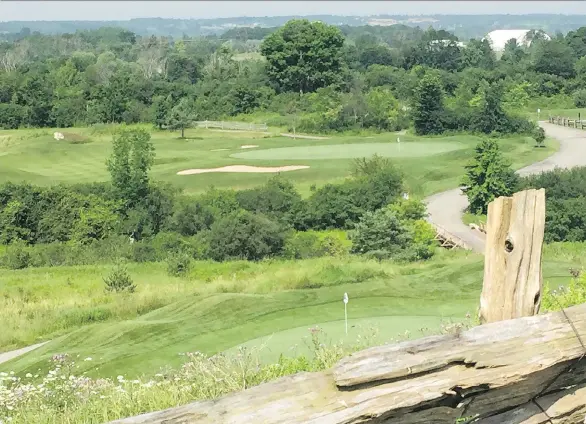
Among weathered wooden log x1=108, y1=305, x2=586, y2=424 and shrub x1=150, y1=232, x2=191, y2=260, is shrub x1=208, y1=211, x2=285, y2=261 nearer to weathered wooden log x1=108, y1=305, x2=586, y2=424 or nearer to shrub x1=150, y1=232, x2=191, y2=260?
shrub x1=150, y1=232, x2=191, y2=260

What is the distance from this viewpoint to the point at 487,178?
30031 mm

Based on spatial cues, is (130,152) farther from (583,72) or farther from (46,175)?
(583,72)

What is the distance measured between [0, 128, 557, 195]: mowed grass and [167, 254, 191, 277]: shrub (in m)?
12.3

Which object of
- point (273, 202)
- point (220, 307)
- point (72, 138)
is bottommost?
point (72, 138)

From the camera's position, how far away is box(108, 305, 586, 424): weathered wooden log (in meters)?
2.91

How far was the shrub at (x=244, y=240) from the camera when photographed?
2470 centimetres

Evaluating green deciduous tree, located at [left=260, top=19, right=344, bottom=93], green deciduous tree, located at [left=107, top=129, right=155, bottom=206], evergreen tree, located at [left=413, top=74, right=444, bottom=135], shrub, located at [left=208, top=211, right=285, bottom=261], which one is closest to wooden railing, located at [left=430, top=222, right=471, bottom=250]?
shrub, located at [left=208, top=211, right=285, bottom=261]

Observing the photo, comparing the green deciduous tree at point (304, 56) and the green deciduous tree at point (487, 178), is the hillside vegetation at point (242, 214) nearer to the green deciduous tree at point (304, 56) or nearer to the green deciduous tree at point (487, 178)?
the green deciduous tree at point (487, 178)

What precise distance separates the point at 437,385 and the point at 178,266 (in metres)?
19.4

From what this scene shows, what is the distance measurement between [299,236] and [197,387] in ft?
67.1

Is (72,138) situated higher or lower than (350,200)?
lower

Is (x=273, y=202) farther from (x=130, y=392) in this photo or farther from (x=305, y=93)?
(x=305, y=93)

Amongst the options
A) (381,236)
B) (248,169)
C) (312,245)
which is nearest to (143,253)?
(312,245)

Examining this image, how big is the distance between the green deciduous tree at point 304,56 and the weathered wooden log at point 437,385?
210ft
